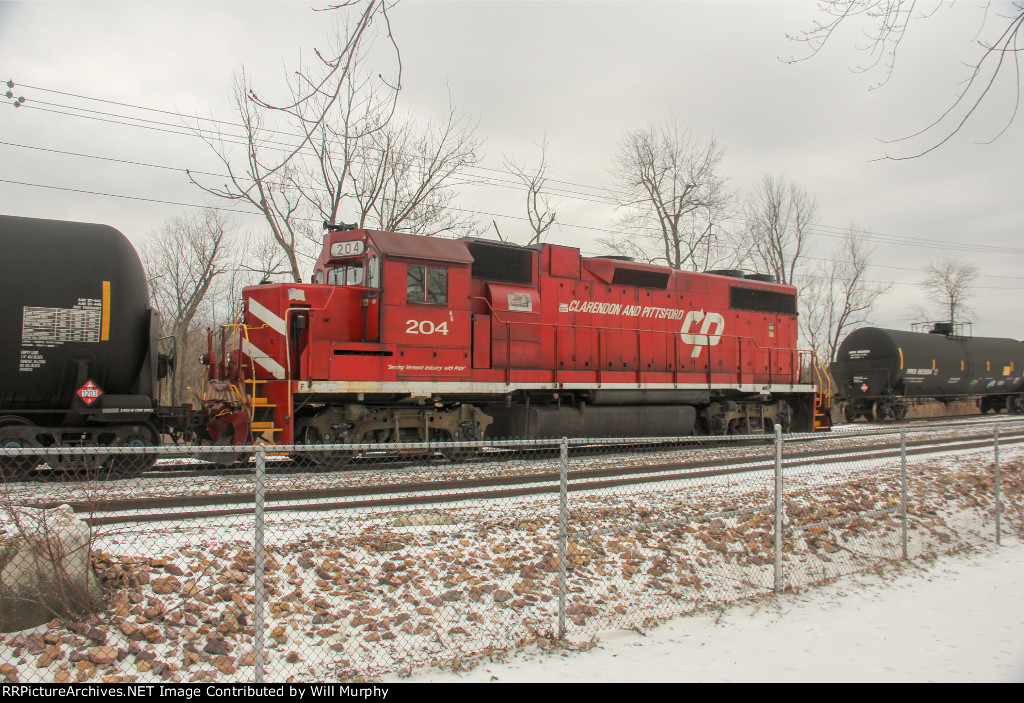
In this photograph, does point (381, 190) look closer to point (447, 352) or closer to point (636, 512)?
point (447, 352)

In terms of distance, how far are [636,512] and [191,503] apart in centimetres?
469

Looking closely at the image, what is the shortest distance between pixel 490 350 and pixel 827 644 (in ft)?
27.7

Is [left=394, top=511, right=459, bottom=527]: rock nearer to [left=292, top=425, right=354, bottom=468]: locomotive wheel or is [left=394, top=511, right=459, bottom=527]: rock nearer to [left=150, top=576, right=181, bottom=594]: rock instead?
[left=150, top=576, right=181, bottom=594]: rock

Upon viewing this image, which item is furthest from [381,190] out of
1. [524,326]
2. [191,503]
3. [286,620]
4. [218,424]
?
[286,620]

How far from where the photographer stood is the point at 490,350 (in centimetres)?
1328

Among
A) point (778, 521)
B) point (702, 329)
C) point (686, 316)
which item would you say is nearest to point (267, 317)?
point (778, 521)

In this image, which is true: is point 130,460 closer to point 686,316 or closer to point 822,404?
point 686,316

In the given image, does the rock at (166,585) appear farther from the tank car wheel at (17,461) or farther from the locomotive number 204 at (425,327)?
the locomotive number 204 at (425,327)

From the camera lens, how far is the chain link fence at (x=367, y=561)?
15.4 feet

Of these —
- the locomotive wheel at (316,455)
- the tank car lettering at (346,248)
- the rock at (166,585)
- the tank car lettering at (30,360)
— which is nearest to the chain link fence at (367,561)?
the rock at (166,585)

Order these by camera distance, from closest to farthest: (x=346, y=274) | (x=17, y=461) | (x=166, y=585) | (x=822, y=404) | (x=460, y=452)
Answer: (x=166, y=585), (x=17, y=461), (x=460, y=452), (x=346, y=274), (x=822, y=404)

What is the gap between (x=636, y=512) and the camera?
308 inches

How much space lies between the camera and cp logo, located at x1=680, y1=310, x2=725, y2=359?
1656 cm

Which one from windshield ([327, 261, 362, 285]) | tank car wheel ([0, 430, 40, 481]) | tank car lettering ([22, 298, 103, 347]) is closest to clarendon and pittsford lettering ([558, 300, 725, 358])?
windshield ([327, 261, 362, 285])
